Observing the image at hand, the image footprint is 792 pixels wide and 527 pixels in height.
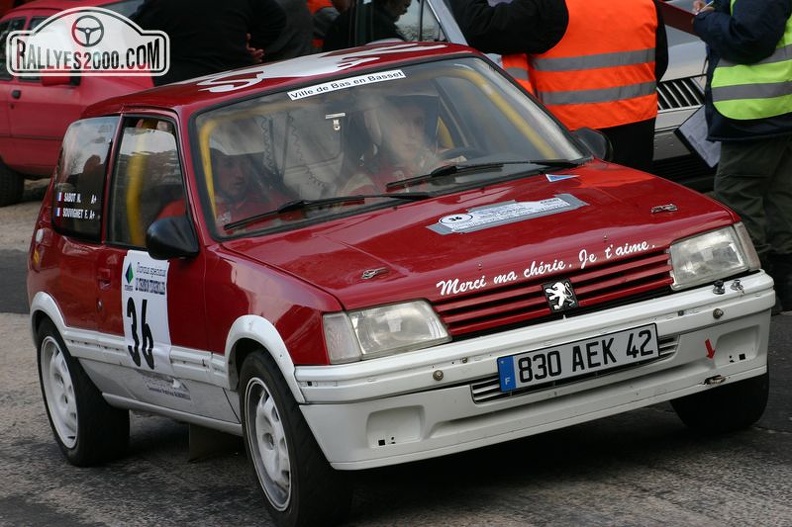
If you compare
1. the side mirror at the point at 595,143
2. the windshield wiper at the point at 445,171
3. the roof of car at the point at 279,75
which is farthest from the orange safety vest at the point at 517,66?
the windshield wiper at the point at 445,171

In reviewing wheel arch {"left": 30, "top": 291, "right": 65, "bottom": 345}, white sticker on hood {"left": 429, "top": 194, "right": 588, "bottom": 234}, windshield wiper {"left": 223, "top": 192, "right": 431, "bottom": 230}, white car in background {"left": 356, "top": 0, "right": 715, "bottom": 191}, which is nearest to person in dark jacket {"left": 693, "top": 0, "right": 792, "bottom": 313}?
white car in background {"left": 356, "top": 0, "right": 715, "bottom": 191}

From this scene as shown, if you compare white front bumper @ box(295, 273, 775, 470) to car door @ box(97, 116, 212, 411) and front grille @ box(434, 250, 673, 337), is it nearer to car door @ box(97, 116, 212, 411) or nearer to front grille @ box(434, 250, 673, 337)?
front grille @ box(434, 250, 673, 337)

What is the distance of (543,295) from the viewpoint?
204 inches

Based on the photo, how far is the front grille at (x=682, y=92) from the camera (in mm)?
10820

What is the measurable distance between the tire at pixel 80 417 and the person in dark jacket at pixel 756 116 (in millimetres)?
3385

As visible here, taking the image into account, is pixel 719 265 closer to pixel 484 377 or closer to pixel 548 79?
pixel 484 377

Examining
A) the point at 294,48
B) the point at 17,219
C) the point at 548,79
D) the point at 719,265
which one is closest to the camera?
the point at 719,265

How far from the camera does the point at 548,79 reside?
26.8ft

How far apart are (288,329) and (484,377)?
2.14 feet

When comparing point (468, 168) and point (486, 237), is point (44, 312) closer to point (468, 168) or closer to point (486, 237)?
point (468, 168)

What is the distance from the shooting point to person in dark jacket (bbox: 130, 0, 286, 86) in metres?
10.0

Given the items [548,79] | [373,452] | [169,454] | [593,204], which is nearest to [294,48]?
[548,79]

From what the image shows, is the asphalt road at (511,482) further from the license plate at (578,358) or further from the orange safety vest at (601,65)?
the orange safety vest at (601,65)

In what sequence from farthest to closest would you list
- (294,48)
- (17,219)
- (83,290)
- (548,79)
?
(17,219), (294,48), (548,79), (83,290)
